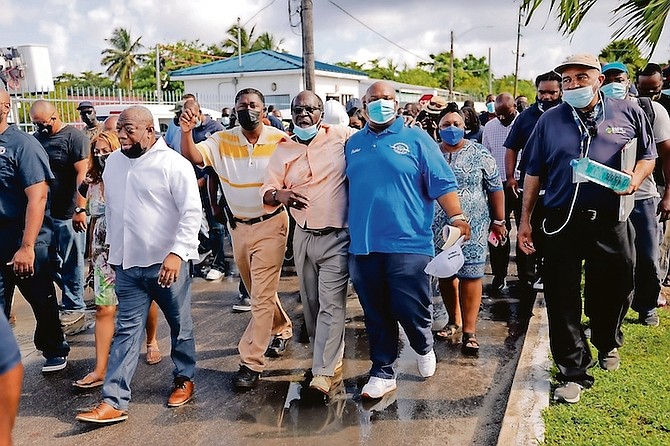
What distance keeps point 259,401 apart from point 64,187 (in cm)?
306

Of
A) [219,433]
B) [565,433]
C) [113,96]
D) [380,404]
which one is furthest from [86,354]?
[113,96]

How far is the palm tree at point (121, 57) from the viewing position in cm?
5566

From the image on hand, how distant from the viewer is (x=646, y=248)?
508 centimetres

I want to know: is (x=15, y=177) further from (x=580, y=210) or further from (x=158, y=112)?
(x=158, y=112)

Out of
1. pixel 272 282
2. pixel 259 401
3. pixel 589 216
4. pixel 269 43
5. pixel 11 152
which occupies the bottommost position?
pixel 259 401

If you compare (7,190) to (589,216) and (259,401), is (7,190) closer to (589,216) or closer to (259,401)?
(259,401)

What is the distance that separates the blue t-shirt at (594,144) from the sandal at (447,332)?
1846 mm

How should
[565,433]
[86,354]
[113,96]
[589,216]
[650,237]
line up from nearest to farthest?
[565,433] < [589,216] < [650,237] < [86,354] < [113,96]

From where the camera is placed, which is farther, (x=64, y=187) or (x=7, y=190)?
(x=64, y=187)

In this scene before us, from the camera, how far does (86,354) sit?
17.8 feet

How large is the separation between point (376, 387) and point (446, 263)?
1022 millimetres

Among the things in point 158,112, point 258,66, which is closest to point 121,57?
point 258,66

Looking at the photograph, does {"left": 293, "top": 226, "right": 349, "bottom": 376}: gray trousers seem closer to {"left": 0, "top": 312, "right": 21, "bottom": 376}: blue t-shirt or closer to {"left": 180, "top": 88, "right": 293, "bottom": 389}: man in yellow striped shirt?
{"left": 180, "top": 88, "right": 293, "bottom": 389}: man in yellow striped shirt

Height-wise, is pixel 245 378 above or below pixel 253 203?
below
